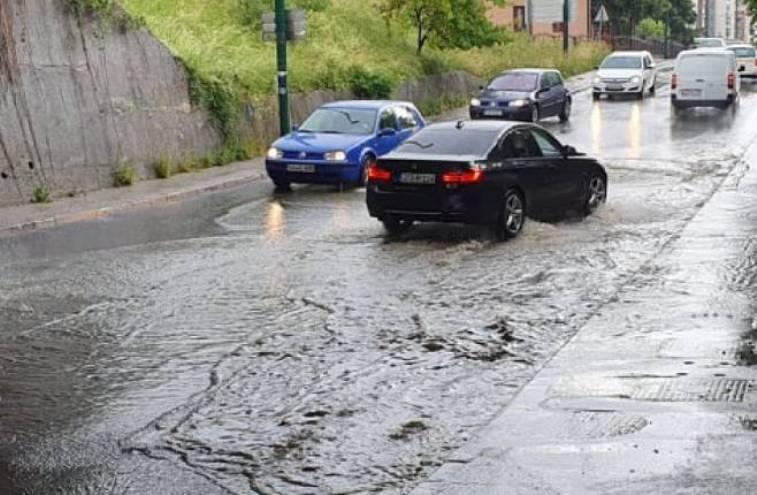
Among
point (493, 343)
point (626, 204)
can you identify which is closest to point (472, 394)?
point (493, 343)

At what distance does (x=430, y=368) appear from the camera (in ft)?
29.3

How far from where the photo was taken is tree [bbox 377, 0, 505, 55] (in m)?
40.7

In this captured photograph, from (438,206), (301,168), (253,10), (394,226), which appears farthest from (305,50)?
(438,206)

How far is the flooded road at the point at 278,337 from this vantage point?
698cm

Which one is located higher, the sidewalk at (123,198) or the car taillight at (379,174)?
the car taillight at (379,174)

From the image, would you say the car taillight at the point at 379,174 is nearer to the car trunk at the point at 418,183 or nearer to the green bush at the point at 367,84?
the car trunk at the point at 418,183

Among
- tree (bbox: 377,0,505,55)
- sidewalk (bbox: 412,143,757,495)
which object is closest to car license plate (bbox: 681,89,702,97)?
tree (bbox: 377,0,505,55)

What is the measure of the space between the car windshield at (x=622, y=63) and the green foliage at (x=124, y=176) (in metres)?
28.4

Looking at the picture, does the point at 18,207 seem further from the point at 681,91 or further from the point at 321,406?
the point at 681,91

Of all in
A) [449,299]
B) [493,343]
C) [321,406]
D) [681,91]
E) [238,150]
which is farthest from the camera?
[681,91]

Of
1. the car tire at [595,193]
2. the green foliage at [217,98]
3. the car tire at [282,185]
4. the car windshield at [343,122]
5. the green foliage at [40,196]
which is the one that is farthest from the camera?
the green foliage at [217,98]

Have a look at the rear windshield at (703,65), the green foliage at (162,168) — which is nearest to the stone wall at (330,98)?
the green foliage at (162,168)

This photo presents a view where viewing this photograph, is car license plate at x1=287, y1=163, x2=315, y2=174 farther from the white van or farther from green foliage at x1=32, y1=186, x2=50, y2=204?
the white van

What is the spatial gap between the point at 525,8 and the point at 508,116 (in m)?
40.2
